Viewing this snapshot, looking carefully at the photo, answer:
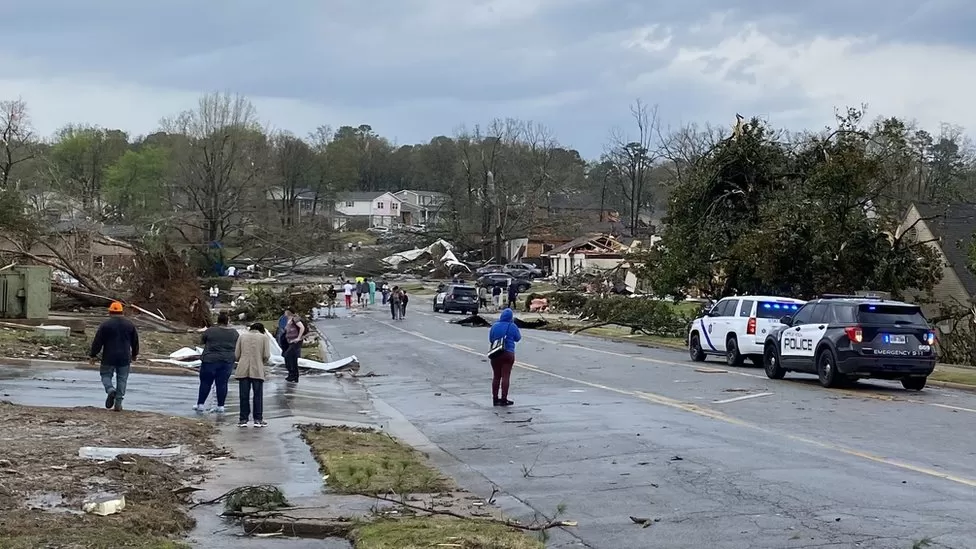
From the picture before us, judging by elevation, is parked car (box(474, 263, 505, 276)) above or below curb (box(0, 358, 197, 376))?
above

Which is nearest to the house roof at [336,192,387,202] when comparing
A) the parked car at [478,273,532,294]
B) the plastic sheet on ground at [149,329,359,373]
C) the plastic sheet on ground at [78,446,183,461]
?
the parked car at [478,273,532,294]

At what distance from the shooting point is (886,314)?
22000mm

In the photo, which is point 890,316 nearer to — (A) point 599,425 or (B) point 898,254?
(A) point 599,425

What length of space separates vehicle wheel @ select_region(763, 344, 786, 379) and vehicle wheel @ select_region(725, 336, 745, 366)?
4130mm

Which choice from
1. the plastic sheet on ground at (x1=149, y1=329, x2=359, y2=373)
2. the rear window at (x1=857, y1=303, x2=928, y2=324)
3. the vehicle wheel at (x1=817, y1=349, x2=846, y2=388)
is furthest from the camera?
the plastic sheet on ground at (x1=149, y1=329, x2=359, y2=373)

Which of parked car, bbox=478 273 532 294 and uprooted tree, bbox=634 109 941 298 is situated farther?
parked car, bbox=478 273 532 294

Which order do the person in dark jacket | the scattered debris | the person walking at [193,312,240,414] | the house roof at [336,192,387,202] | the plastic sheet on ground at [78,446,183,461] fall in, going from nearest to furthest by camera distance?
the scattered debris < the plastic sheet on ground at [78,446,183,461] < the person in dark jacket < the person walking at [193,312,240,414] < the house roof at [336,192,387,202]

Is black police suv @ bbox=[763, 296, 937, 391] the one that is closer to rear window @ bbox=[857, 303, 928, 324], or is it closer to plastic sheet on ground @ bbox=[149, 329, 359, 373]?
rear window @ bbox=[857, 303, 928, 324]

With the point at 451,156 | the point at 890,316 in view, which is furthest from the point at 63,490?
the point at 451,156

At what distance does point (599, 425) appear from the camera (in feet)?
54.3

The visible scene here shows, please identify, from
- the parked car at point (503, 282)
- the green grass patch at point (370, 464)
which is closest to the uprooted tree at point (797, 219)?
the green grass patch at point (370, 464)

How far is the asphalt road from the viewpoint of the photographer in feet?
30.0

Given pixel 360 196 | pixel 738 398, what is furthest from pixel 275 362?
pixel 360 196

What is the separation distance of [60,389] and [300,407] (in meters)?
4.08
